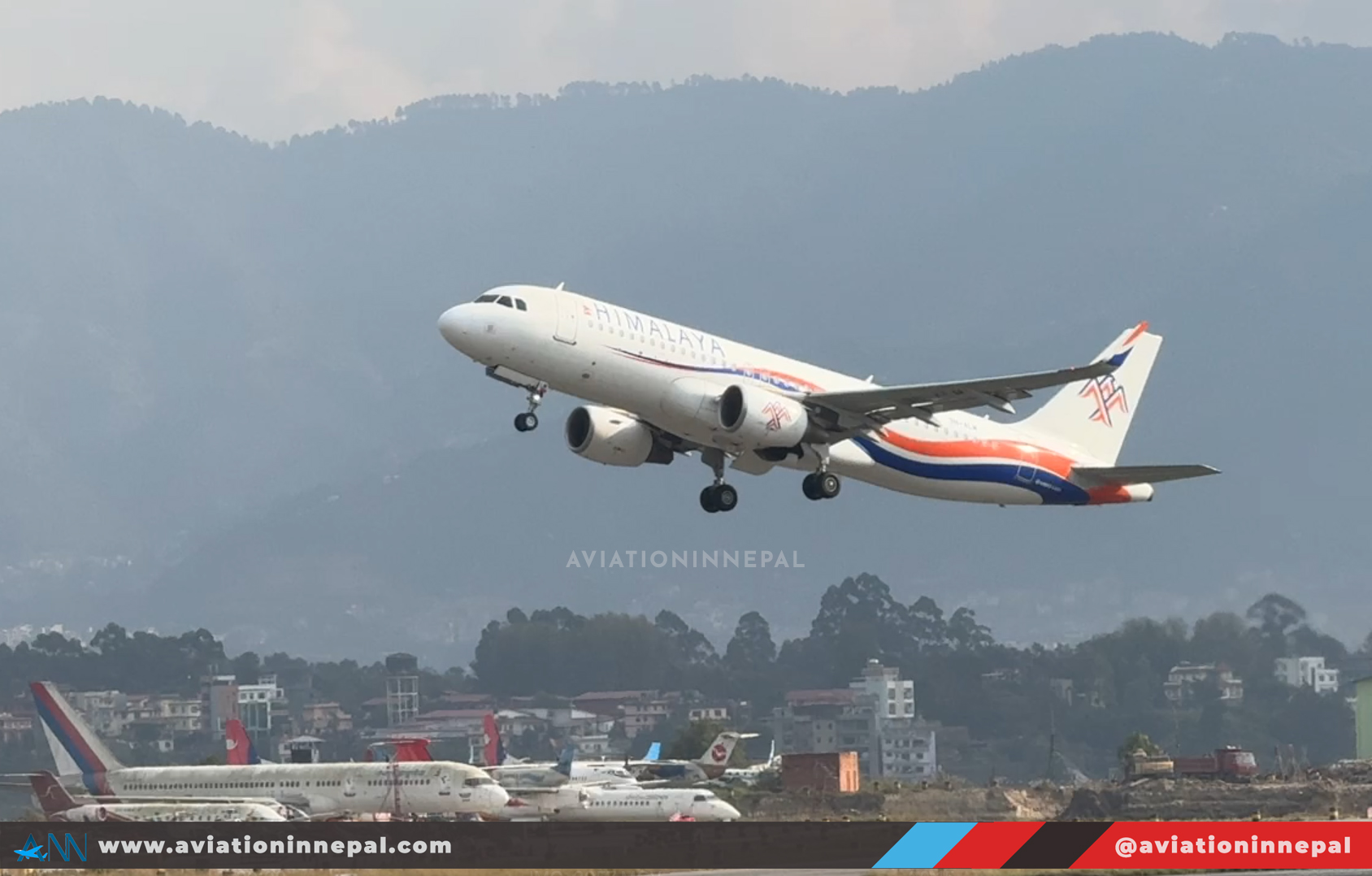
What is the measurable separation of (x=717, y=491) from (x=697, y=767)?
1143 inches

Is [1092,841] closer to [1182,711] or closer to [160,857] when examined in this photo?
[160,857]

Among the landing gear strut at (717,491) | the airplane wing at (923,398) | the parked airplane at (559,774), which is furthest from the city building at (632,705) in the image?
the airplane wing at (923,398)

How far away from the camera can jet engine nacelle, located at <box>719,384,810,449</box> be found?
155 ft

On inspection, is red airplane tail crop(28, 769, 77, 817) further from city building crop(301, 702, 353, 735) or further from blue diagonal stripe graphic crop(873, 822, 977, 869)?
city building crop(301, 702, 353, 735)

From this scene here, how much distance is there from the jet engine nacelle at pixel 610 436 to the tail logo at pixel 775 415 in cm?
367

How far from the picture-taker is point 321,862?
111 ft

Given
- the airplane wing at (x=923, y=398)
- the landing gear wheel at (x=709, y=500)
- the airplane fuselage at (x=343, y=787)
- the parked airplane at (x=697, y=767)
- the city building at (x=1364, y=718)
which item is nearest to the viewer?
the airplane wing at (x=923, y=398)

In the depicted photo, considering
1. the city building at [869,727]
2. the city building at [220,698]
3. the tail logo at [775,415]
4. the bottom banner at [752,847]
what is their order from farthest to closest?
the city building at [220,698]
the city building at [869,727]
the tail logo at [775,415]
the bottom banner at [752,847]

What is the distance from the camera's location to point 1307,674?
12169cm

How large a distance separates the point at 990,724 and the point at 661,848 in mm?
83002

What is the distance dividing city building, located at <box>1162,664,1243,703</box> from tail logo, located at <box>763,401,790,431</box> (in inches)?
2881

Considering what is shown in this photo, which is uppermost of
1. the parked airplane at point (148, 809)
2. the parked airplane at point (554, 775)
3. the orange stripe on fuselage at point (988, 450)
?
the orange stripe on fuselage at point (988, 450)

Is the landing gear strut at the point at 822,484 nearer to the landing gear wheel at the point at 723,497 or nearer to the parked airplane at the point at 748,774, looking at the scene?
the landing gear wheel at the point at 723,497

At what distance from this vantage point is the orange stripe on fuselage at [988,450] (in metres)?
52.3
